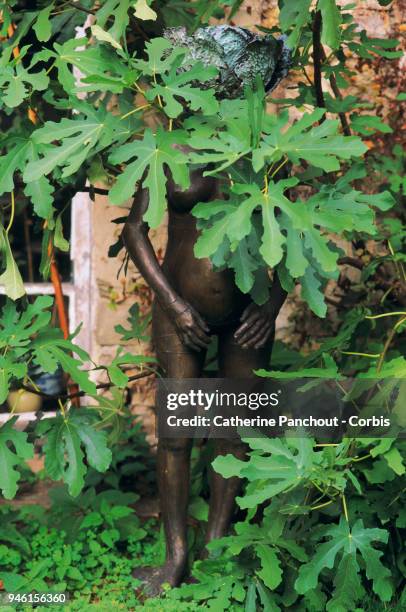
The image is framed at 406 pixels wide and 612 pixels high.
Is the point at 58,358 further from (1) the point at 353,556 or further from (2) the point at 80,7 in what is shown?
(2) the point at 80,7

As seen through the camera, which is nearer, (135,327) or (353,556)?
(353,556)

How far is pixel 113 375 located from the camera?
346 centimetres

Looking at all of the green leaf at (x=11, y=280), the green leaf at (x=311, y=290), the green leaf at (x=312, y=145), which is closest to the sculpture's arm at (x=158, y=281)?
the green leaf at (x=11, y=280)

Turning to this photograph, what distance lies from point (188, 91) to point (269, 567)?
153cm

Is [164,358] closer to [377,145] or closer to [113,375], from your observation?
[113,375]


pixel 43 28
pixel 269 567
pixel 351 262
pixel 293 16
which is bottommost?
pixel 269 567

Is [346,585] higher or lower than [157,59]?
lower

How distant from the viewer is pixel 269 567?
3234 millimetres

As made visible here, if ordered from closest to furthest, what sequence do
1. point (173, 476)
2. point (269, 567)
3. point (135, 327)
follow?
point (269, 567) < point (173, 476) < point (135, 327)

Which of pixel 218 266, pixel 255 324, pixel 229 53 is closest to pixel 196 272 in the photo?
pixel 255 324

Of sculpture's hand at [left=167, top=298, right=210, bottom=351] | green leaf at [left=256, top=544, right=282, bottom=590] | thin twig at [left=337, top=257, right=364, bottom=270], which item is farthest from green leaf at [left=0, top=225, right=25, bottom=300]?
thin twig at [left=337, top=257, right=364, bottom=270]

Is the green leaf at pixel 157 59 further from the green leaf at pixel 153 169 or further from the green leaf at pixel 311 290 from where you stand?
the green leaf at pixel 311 290

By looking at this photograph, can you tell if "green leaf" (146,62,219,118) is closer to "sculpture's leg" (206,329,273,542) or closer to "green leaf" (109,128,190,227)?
"green leaf" (109,128,190,227)

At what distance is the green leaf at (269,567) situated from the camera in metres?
3.21
